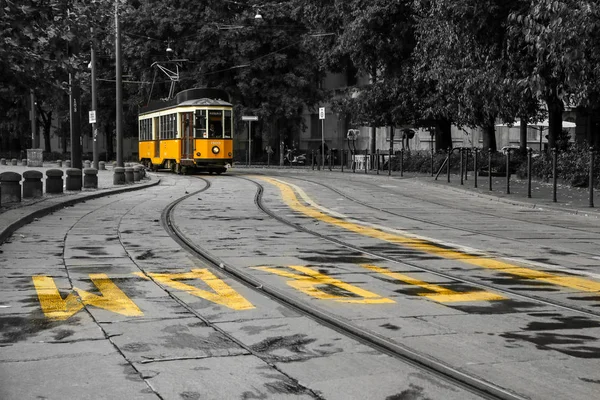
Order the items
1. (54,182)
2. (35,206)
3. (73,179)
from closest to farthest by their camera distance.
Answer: (35,206), (54,182), (73,179)

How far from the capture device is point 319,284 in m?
9.27

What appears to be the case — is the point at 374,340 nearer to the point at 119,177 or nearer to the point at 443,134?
the point at 119,177

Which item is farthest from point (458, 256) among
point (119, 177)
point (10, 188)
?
point (119, 177)

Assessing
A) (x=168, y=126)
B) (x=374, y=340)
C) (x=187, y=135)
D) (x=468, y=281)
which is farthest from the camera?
(x=168, y=126)

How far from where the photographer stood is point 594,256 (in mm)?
11789

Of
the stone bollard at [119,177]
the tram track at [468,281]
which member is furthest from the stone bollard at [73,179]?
the tram track at [468,281]

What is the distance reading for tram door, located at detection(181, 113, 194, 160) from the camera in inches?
1571

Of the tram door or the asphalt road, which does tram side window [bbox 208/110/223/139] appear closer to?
the tram door

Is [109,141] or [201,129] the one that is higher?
[201,129]

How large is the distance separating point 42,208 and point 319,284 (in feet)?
34.4

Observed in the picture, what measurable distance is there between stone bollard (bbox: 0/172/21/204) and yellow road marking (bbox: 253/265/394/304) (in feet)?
35.6

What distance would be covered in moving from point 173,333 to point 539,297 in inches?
136

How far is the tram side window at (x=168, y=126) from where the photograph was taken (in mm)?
41737

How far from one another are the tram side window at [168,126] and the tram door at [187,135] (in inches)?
37.9
